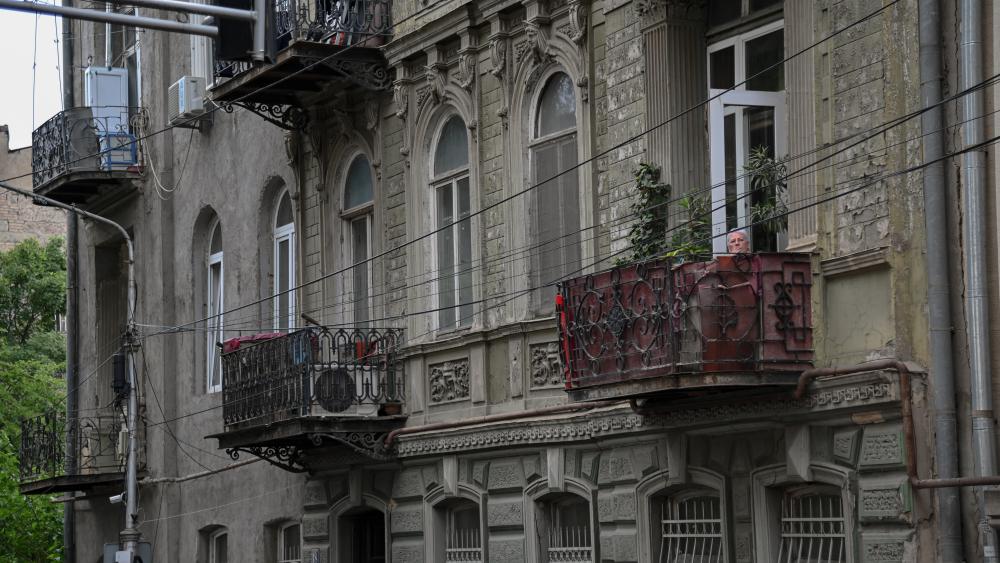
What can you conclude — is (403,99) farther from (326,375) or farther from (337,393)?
(337,393)

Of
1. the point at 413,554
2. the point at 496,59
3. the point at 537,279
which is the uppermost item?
the point at 496,59

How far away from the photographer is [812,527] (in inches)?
550

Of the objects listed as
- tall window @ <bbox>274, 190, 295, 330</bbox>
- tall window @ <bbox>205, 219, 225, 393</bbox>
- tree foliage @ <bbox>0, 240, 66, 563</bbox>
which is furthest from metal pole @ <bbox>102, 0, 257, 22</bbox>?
tree foliage @ <bbox>0, 240, 66, 563</bbox>

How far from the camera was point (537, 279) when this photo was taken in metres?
17.9

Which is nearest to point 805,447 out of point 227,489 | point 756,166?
point 756,166

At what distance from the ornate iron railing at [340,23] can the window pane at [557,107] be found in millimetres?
3211

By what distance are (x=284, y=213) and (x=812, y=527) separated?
11.9 metres

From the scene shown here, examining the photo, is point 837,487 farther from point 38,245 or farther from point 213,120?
point 38,245

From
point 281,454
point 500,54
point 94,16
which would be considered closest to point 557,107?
point 500,54

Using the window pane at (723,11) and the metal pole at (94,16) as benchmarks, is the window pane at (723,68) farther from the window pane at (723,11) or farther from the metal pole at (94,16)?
the metal pole at (94,16)

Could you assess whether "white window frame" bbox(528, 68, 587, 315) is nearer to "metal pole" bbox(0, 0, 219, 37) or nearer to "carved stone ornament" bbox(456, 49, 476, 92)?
"carved stone ornament" bbox(456, 49, 476, 92)

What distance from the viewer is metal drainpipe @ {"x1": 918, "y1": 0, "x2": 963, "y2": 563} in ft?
40.4

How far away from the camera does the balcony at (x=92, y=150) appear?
27.8 m

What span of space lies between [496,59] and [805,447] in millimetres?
6449
